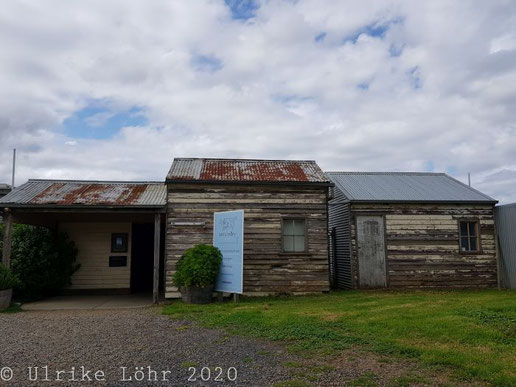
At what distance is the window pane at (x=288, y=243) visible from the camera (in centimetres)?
1354

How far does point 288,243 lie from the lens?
1357 cm

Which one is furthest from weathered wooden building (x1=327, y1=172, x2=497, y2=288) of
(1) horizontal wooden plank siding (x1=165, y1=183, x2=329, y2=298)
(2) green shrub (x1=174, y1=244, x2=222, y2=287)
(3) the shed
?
(3) the shed

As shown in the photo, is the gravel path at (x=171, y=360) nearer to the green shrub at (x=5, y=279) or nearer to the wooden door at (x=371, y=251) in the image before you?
the green shrub at (x=5, y=279)

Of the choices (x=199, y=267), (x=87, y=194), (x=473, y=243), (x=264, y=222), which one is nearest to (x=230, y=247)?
(x=199, y=267)

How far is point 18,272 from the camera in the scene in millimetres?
13117

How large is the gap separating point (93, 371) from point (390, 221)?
1194 cm

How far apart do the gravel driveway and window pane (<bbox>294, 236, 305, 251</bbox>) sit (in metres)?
5.27

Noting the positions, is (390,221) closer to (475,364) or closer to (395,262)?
(395,262)

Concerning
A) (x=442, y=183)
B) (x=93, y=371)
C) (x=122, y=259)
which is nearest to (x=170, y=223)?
(x=122, y=259)

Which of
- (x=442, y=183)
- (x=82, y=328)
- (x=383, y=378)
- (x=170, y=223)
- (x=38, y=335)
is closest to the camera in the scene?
(x=383, y=378)

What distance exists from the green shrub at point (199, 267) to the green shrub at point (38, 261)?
4.51m

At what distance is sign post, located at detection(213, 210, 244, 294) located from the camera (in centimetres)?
1191

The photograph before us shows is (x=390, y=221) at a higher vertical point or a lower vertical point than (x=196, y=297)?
higher

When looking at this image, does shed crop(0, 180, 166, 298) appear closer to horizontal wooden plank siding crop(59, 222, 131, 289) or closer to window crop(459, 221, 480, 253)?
horizontal wooden plank siding crop(59, 222, 131, 289)
